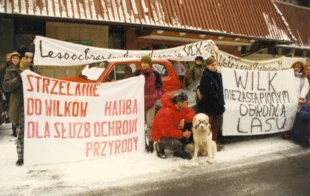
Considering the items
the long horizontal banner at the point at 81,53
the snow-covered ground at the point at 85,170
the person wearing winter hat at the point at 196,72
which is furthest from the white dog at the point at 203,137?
the person wearing winter hat at the point at 196,72

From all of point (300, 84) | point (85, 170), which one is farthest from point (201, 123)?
point (300, 84)

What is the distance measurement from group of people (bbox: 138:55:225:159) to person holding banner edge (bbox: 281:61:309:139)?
230 centimetres

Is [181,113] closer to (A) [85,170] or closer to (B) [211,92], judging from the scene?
(B) [211,92]

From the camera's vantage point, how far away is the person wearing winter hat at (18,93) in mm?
4695

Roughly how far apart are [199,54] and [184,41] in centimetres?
586

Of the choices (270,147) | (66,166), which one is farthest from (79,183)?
(270,147)

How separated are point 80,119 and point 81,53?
1452mm

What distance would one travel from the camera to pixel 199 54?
22.7 ft

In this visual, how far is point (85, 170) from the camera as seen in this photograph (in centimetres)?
458

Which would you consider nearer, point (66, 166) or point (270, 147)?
point (66, 166)

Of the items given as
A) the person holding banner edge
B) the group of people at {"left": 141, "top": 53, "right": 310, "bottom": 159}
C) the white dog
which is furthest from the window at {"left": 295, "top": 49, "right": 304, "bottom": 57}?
the white dog

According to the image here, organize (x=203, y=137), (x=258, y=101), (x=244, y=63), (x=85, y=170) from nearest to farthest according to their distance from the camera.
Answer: (x=85, y=170) < (x=203, y=137) < (x=258, y=101) < (x=244, y=63)

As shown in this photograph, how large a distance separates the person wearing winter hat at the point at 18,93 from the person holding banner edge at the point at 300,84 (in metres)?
5.66

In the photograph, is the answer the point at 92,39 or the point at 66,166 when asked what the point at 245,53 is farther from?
the point at 66,166
